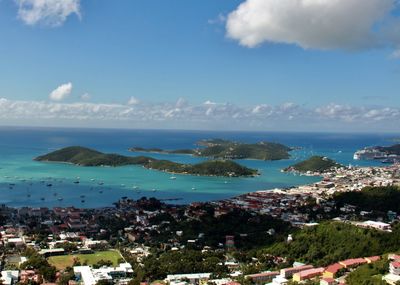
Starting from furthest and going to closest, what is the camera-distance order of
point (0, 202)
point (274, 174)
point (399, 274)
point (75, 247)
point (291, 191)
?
point (274, 174)
point (291, 191)
point (0, 202)
point (75, 247)
point (399, 274)

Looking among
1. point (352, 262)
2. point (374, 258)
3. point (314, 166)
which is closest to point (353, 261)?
point (352, 262)

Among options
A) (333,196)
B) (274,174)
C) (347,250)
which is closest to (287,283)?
(347,250)

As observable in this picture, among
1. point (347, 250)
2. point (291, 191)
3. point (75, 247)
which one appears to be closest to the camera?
point (347, 250)

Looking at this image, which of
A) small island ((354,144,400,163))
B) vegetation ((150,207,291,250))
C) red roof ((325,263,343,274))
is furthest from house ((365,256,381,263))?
small island ((354,144,400,163))

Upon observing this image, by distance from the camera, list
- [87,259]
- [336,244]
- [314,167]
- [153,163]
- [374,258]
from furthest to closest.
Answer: [153,163] < [314,167] < [336,244] < [87,259] < [374,258]

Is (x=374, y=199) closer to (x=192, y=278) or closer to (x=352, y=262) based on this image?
(x=352, y=262)

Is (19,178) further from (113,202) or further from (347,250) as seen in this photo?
(347,250)

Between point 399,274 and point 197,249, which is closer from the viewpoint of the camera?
point 399,274
